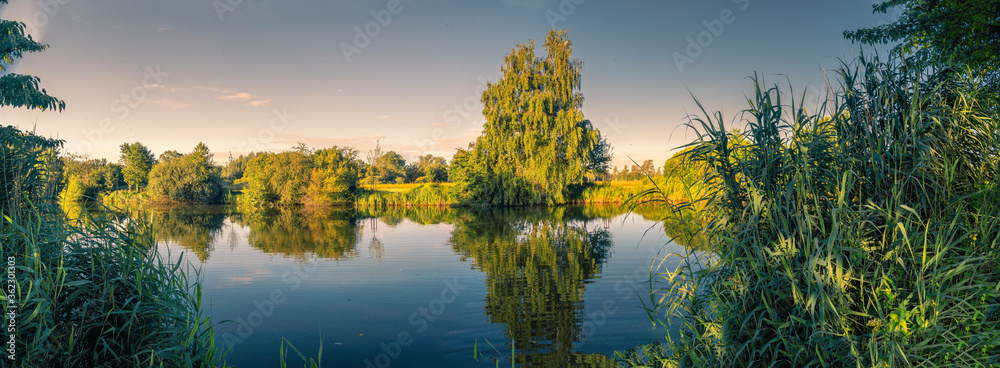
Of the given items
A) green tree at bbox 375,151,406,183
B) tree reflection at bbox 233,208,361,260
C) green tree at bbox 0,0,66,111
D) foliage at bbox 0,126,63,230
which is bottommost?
tree reflection at bbox 233,208,361,260

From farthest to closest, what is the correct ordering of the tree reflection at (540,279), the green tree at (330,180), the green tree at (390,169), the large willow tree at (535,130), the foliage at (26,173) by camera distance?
1. the green tree at (390,169)
2. the green tree at (330,180)
3. the large willow tree at (535,130)
4. the tree reflection at (540,279)
5. the foliage at (26,173)

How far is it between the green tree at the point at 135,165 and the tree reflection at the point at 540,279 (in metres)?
63.4

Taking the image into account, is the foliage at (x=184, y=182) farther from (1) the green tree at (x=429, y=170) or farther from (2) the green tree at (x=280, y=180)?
(1) the green tree at (x=429, y=170)

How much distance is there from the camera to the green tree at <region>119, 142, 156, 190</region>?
205ft

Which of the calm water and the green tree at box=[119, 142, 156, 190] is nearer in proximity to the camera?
the calm water

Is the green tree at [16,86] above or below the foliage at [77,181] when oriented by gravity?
above

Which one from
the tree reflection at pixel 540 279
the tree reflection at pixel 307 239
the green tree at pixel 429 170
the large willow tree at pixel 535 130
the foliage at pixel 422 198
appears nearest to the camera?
the tree reflection at pixel 540 279

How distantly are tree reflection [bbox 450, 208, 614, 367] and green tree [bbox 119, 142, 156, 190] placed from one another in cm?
6339

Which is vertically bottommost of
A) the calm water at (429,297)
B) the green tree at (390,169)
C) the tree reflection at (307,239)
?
the calm water at (429,297)

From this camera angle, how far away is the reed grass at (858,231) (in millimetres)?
3336

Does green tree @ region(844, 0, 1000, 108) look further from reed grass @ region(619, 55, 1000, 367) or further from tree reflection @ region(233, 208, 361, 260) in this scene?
tree reflection @ region(233, 208, 361, 260)

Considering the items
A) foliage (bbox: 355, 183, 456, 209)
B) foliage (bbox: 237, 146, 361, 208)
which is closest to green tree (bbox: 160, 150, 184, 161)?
foliage (bbox: 237, 146, 361, 208)

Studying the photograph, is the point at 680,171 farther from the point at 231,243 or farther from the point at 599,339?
the point at 231,243

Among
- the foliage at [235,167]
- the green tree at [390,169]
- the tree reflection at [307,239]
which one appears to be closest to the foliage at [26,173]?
the tree reflection at [307,239]
